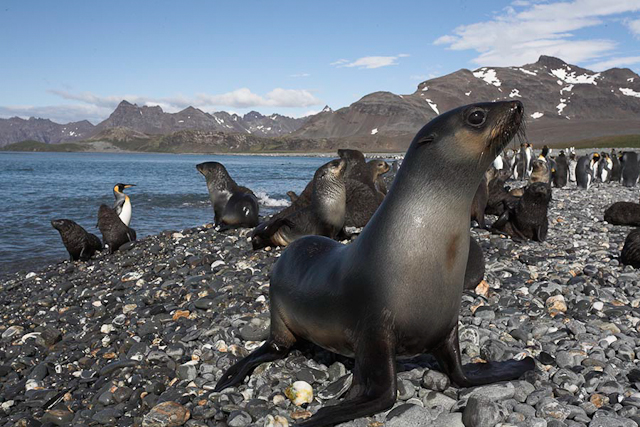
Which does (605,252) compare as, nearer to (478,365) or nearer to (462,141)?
(478,365)

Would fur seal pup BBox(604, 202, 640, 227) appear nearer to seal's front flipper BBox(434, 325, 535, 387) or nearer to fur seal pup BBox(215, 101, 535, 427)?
seal's front flipper BBox(434, 325, 535, 387)

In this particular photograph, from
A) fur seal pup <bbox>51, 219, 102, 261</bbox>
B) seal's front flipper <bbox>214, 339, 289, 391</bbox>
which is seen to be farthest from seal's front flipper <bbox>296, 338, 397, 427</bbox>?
fur seal pup <bbox>51, 219, 102, 261</bbox>

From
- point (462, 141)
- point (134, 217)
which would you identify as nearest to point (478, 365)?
point (462, 141)

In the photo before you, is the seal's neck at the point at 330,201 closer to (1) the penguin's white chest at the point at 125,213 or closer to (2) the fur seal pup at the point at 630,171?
(1) the penguin's white chest at the point at 125,213

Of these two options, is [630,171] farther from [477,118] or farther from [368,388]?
[368,388]

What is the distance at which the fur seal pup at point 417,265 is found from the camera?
2990 millimetres

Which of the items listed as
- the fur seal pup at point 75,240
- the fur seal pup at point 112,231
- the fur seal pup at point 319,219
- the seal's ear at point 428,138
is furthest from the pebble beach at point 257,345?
the fur seal pup at point 112,231

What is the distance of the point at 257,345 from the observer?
450 centimetres

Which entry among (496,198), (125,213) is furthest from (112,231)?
(496,198)

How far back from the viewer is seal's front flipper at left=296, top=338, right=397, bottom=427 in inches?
111

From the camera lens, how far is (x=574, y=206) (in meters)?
15.5

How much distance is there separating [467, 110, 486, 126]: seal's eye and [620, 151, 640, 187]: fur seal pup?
25493 mm

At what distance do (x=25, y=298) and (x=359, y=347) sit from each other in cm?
726

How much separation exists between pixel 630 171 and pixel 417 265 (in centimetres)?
2587
